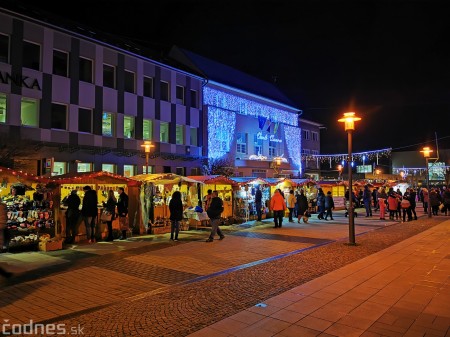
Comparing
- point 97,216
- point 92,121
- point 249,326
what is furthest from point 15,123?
point 249,326

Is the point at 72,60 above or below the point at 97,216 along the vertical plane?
above

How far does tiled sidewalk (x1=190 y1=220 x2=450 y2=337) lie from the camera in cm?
480

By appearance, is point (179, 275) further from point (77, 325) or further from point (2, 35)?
point (2, 35)

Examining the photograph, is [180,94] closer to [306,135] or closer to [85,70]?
[85,70]

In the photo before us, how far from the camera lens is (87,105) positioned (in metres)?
20.9

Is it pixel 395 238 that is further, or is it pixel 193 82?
pixel 193 82

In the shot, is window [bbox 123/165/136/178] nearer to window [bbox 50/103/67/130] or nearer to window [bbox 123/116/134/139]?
window [bbox 123/116/134/139]

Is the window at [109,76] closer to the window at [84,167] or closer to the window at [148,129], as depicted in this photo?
the window at [148,129]

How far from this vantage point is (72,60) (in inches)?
802

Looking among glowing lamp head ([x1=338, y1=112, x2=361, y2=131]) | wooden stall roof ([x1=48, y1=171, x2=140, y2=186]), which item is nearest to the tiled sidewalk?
glowing lamp head ([x1=338, y1=112, x2=361, y2=131])

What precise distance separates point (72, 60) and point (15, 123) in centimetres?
493

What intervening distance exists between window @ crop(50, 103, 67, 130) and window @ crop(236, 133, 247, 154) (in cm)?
1517

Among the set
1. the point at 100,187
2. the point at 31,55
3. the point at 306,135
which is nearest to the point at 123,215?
the point at 100,187

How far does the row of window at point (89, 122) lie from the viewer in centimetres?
1862
